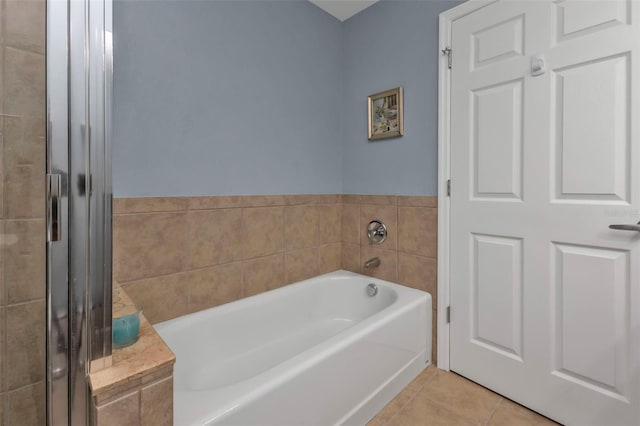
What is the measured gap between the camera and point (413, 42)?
1.95 meters

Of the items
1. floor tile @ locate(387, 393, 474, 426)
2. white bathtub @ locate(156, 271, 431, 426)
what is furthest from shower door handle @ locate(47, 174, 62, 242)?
floor tile @ locate(387, 393, 474, 426)

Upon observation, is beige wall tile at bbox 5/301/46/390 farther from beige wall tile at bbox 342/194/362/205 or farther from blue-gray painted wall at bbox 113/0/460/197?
beige wall tile at bbox 342/194/362/205

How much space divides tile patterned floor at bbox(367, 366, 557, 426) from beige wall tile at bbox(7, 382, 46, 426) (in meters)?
1.23

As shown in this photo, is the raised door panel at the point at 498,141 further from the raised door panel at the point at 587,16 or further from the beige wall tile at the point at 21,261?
the beige wall tile at the point at 21,261

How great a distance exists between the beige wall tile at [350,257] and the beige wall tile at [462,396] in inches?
34.5

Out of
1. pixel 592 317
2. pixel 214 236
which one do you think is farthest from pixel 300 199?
pixel 592 317

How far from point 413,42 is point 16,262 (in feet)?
7.06

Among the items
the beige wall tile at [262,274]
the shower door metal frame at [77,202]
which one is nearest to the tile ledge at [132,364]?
the shower door metal frame at [77,202]

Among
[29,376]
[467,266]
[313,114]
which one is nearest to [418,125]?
[313,114]

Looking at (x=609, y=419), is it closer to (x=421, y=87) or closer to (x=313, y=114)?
(x=421, y=87)

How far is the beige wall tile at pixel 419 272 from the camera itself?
6.15ft

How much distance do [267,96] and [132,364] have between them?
1.60 m

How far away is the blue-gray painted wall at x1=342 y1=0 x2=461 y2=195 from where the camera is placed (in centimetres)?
187

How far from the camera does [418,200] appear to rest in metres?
1.94
